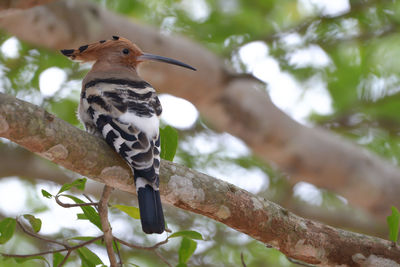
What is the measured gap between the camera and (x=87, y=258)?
7.24ft

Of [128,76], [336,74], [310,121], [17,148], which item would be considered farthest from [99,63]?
[310,121]

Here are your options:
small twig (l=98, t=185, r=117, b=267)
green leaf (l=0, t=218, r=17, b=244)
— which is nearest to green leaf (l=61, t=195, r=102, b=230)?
small twig (l=98, t=185, r=117, b=267)

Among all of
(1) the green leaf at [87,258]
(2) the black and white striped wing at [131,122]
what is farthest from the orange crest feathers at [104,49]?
(1) the green leaf at [87,258]

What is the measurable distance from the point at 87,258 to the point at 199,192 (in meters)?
0.49

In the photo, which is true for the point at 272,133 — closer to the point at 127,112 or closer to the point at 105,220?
the point at 127,112

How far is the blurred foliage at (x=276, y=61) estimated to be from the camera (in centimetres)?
458

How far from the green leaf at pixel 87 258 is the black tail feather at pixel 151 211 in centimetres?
25

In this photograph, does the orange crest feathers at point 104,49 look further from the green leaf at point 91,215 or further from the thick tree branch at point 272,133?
the green leaf at point 91,215

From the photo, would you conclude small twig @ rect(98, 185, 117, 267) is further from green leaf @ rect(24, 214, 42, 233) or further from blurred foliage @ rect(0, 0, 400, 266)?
blurred foliage @ rect(0, 0, 400, 266)

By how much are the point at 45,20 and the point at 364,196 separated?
110 inches

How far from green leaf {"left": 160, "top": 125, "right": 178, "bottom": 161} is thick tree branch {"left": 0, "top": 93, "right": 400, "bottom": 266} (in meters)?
0.21

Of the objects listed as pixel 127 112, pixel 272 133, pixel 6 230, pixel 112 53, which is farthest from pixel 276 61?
pixel 6 230

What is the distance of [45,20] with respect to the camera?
412 cm

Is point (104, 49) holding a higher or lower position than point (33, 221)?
higher
